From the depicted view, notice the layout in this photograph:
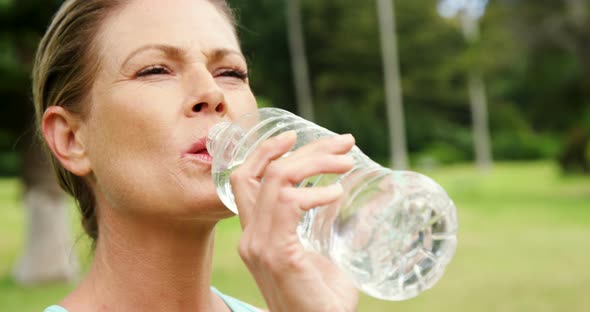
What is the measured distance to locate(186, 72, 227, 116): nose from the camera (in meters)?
1.96

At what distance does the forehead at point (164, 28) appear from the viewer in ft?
6.76

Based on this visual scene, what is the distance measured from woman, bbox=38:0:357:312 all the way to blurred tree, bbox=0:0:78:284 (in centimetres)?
837

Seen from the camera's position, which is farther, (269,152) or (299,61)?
(299,61)

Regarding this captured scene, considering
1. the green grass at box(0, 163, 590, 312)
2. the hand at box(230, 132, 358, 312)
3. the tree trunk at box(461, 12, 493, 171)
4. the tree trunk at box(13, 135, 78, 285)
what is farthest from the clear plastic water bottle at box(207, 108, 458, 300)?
the tree trunk at box(461, 12, 493, 171)

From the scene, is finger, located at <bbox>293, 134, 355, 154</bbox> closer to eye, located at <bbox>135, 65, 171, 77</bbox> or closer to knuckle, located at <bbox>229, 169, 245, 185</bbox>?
knuckle, located at <bbox>229, 169, 245, 185</bbox>

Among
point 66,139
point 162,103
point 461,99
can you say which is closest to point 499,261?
point 66,139

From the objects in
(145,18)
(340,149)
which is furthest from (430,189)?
(145,18)

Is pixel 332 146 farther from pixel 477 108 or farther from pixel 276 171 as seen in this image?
pixel 477 108

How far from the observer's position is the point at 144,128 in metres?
1.97

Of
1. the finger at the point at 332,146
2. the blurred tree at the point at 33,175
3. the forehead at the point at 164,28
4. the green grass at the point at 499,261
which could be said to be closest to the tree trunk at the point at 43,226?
the blurred tree at the point at 33,175

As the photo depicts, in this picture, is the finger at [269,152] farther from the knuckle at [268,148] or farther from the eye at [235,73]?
the eye at [235,73]

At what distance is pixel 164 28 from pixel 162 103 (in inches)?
8.3

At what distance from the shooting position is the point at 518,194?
23875 mm

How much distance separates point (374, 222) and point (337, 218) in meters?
0.09
